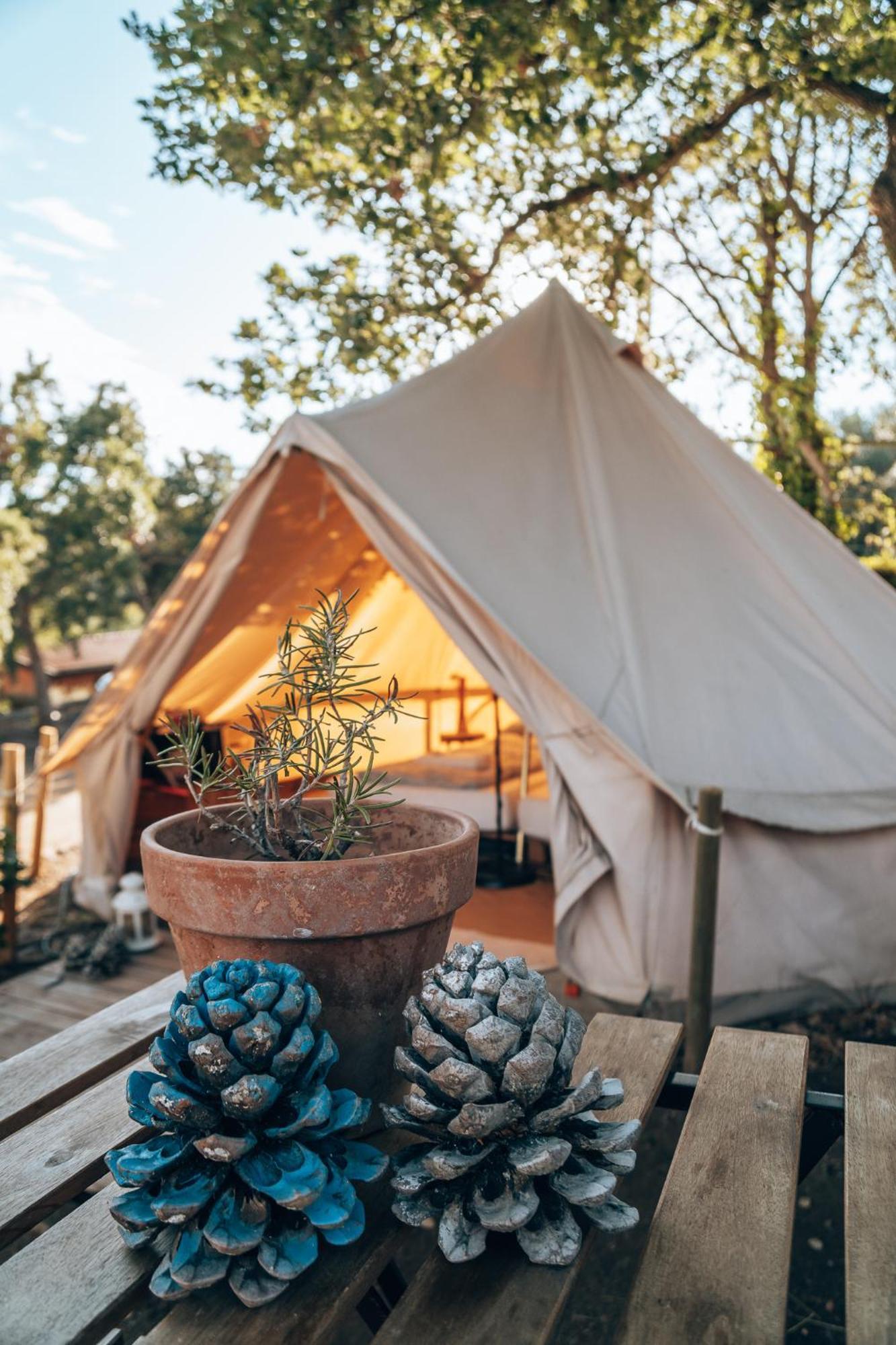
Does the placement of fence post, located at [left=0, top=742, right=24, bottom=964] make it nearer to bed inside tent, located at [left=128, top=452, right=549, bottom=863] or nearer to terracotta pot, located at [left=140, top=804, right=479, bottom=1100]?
bed inside tent, located at [left=128, top=452, right=549, bottom=863]

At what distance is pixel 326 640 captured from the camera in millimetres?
1086

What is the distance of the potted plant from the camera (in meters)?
0.96

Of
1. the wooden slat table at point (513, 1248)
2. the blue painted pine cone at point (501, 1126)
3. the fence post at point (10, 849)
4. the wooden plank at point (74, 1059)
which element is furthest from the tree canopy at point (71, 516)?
the blue painted pine cone at point (501, 1126)

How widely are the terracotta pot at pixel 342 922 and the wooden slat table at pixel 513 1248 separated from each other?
0.48 ft

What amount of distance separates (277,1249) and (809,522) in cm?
382

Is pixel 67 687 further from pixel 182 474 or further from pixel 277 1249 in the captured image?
pixel 277 1249

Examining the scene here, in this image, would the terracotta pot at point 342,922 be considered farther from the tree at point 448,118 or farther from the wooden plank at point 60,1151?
the tree at point 448,118

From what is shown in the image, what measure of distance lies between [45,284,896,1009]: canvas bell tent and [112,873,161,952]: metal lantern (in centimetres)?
34

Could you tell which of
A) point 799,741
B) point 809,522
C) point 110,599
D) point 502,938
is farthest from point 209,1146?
point 110,599

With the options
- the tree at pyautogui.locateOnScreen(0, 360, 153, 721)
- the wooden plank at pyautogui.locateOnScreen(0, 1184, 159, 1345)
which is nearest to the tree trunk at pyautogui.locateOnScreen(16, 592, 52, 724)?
the tree at pyautogui.locateOnScreen(0, 360, 153, 721)

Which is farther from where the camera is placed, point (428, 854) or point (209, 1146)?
point (428, 854)

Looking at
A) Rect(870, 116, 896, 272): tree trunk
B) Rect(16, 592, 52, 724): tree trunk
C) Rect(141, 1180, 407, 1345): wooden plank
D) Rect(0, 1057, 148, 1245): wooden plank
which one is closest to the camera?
Rect(141, 1180, 407, 1345): wooden plank

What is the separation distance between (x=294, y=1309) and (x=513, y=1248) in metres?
0.19

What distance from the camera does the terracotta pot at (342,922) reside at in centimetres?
95
